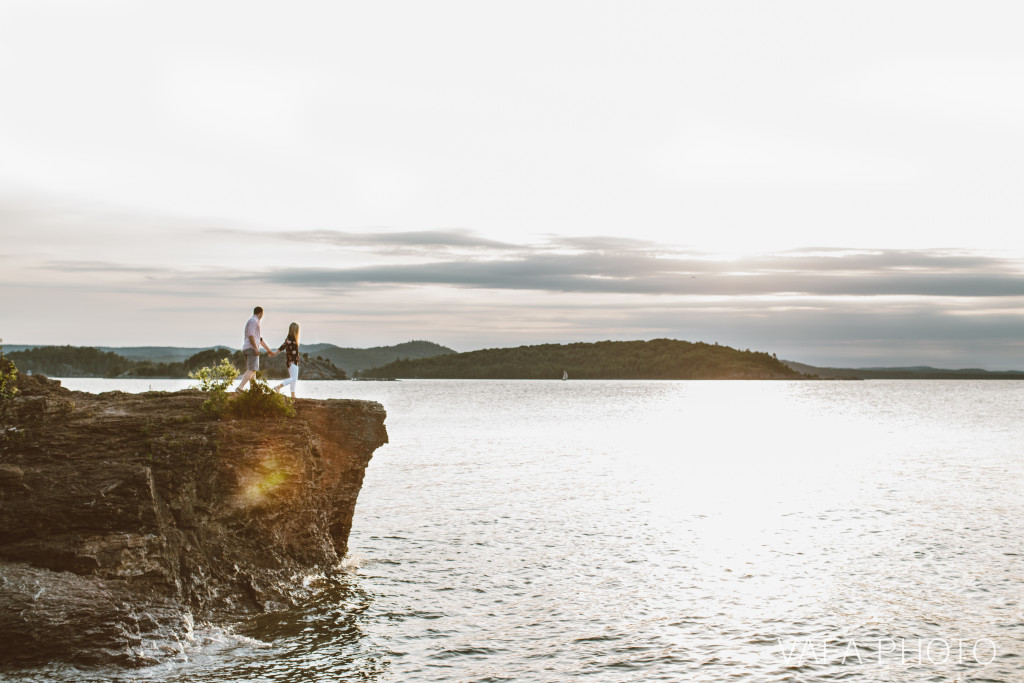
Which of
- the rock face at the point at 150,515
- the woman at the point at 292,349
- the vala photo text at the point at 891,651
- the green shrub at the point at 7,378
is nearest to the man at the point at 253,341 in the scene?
the woman at the point at 292,349

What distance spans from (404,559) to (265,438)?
19.1ft

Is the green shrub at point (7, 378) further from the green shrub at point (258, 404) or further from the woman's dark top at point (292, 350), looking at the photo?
the woman's dark top at point (292, 350)

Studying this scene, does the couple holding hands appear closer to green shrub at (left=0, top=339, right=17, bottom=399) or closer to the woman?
the woman

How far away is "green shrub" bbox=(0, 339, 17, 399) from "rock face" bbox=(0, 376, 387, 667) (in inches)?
11.8

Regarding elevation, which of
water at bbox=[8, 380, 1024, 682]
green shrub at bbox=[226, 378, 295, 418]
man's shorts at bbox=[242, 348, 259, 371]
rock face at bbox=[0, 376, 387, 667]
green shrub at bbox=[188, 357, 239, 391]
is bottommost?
water at bbox=[8, 380, 1024, 682]

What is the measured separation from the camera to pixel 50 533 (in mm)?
16219

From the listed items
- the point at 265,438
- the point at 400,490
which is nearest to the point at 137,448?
the point at 265,438

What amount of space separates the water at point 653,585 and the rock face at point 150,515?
842 mm

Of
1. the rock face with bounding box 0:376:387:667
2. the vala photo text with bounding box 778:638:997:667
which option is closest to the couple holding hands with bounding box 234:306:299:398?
the rock face with bounding box 0:376:387:667

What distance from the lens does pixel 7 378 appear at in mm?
19281

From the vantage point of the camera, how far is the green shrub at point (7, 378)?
19219 mm

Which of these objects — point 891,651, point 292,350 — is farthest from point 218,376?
point 891,651

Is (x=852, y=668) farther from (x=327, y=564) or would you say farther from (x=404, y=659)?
(x=327, y=564)

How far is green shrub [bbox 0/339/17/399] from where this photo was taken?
19.2m
